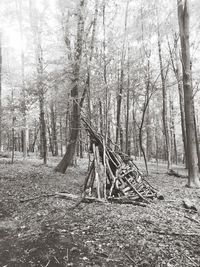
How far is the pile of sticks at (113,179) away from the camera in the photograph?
673 cm

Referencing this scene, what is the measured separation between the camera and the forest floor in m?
3.54

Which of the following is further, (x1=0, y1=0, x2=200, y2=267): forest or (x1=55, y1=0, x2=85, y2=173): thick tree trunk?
(x1=55, y1=0, x2=85, y2=173): thick tree trunk

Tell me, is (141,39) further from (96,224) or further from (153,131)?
(153,131)

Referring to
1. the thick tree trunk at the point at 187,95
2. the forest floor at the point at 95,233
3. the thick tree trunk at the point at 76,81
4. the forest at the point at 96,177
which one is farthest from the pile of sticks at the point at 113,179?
the thick tree trunk at the point at 187,95

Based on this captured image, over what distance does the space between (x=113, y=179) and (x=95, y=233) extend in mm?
2725

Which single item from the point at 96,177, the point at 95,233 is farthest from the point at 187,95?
the point at 95,233

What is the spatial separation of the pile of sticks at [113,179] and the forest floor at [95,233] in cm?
53

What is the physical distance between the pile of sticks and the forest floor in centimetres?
53

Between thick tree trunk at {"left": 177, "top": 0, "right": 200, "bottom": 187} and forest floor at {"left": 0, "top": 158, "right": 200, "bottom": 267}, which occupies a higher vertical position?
thick tree trunk at {"left": 177, "top": 0, "right": 200, "bottom": 187}

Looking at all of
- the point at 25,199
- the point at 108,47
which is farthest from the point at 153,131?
the point at 25,199

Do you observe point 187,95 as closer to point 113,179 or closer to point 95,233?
point 113,179

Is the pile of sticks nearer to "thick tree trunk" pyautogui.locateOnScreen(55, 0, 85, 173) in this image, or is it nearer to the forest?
the forest

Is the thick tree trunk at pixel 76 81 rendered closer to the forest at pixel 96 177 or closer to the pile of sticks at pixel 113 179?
the forest at pixel 96 177

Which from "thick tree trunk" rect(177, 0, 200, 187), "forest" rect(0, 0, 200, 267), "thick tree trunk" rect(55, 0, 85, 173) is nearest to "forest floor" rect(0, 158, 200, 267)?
"forest" rect(0, 0, 200, 267)
